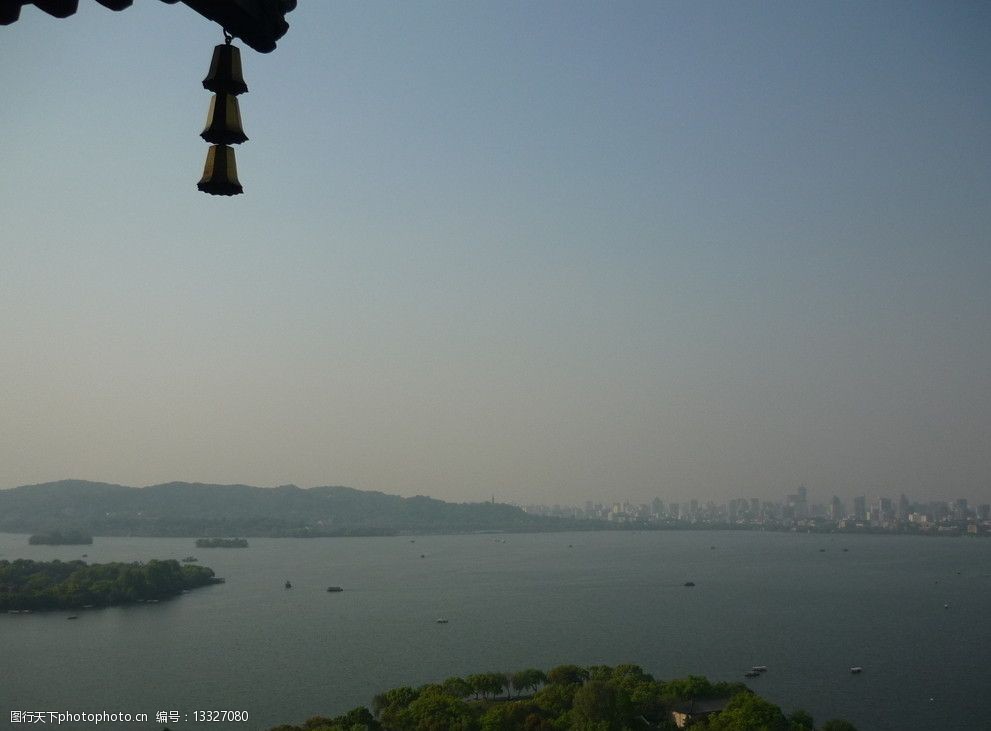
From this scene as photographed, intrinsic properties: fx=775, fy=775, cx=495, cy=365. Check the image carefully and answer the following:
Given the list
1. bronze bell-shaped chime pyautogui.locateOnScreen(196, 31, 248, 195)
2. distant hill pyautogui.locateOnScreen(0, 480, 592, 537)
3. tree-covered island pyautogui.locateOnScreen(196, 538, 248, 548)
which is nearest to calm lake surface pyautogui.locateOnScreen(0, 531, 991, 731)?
bronze bell-shaped chime pyautogui.locateOnScreen(196, 31, 248, 195)

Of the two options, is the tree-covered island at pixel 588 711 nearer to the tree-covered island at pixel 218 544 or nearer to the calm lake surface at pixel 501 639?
the calm lake surface at pixel 501 639

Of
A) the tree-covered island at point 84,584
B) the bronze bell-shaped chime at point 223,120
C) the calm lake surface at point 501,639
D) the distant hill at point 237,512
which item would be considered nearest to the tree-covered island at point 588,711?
the calm lake surface at point 501,639

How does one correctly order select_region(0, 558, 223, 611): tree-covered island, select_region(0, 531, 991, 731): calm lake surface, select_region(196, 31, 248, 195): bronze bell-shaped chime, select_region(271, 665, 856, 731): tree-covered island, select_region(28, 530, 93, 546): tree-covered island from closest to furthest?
select_region(196, 31, 248, 195): bronze bell-shaped chime < select_region(271, 665, 856, 731): tree-covered island < select_region(0, 531, 991, 731): calm lake surface < select_region(0, 558, 223, 611): tree-covered island < select_region(28, 530, 93, 546): tree-covered island

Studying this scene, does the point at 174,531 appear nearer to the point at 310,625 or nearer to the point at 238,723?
the point at 310,625

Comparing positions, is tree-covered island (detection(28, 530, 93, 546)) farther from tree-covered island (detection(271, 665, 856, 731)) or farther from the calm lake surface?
tree-covered island (detection(271, 665, 856, 731))

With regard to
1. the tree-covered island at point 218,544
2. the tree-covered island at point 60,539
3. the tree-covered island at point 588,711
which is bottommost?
the tree-covered island at point 218,544

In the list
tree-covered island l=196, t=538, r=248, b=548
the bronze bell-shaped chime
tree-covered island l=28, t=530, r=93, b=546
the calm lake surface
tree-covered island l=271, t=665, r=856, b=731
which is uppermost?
the bronze bell-shaped chime
